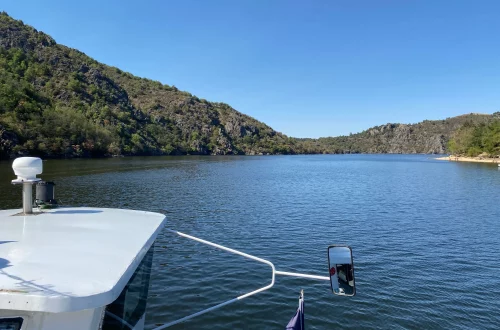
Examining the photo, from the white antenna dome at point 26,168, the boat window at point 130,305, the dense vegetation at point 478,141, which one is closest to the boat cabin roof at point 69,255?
the boat window at point 130,305

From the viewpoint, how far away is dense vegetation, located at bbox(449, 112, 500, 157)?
433 ft

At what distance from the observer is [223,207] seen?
1262 inches

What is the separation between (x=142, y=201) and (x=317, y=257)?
73.0 ft

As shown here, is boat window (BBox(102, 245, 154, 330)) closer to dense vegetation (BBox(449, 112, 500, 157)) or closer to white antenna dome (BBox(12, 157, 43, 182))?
white antenna dome (BBox(12, 157, 43, 182))

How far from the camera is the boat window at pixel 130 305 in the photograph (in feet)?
14.8

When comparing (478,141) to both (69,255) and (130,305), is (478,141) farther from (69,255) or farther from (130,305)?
(69,255)

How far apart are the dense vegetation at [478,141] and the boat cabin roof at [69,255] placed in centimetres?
15360

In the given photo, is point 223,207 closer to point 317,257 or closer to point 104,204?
point 104,204

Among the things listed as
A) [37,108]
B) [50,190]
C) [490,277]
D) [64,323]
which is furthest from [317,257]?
[37,108]

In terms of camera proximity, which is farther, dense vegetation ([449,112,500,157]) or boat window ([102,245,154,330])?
dense vegetation ([449,112,500,157])

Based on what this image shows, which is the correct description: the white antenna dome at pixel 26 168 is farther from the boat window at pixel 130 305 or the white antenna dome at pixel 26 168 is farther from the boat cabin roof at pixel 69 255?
the boat window at pixel 130 305

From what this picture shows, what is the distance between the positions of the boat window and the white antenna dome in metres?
2.91

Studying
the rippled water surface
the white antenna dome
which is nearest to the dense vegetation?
the rippled water surface

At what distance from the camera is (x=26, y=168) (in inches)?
264
